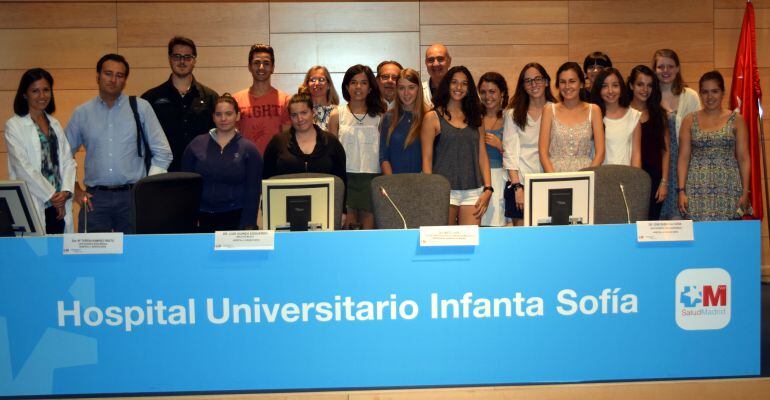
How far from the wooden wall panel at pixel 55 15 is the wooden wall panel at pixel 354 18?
1500mm

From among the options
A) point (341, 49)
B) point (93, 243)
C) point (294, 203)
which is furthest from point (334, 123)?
point (93, 243)

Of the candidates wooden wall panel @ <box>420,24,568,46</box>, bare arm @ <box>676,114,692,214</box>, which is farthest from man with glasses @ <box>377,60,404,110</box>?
bare arm @ <box>676,114,692,214</box>

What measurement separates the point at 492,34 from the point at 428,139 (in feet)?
6.89

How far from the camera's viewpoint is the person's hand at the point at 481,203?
4.84 metres

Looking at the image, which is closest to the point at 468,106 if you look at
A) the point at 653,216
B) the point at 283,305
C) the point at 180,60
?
the point at 653,216

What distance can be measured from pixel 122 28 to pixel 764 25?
555cm

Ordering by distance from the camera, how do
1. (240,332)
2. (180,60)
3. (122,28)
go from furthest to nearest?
(122,28)
(180,60)
(240,332)

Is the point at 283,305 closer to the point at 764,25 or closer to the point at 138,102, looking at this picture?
the point at 138,102

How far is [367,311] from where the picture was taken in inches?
114

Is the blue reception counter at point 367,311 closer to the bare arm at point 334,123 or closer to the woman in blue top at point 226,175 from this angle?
the woman in blue top at point 226,175

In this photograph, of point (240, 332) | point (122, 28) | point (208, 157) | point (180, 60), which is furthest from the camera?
point (122, 28)

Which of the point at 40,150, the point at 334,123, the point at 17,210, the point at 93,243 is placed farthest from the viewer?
the point at 334,123

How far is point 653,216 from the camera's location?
5.13 metres

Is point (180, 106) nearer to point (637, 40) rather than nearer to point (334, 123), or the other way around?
point (334, 123)
